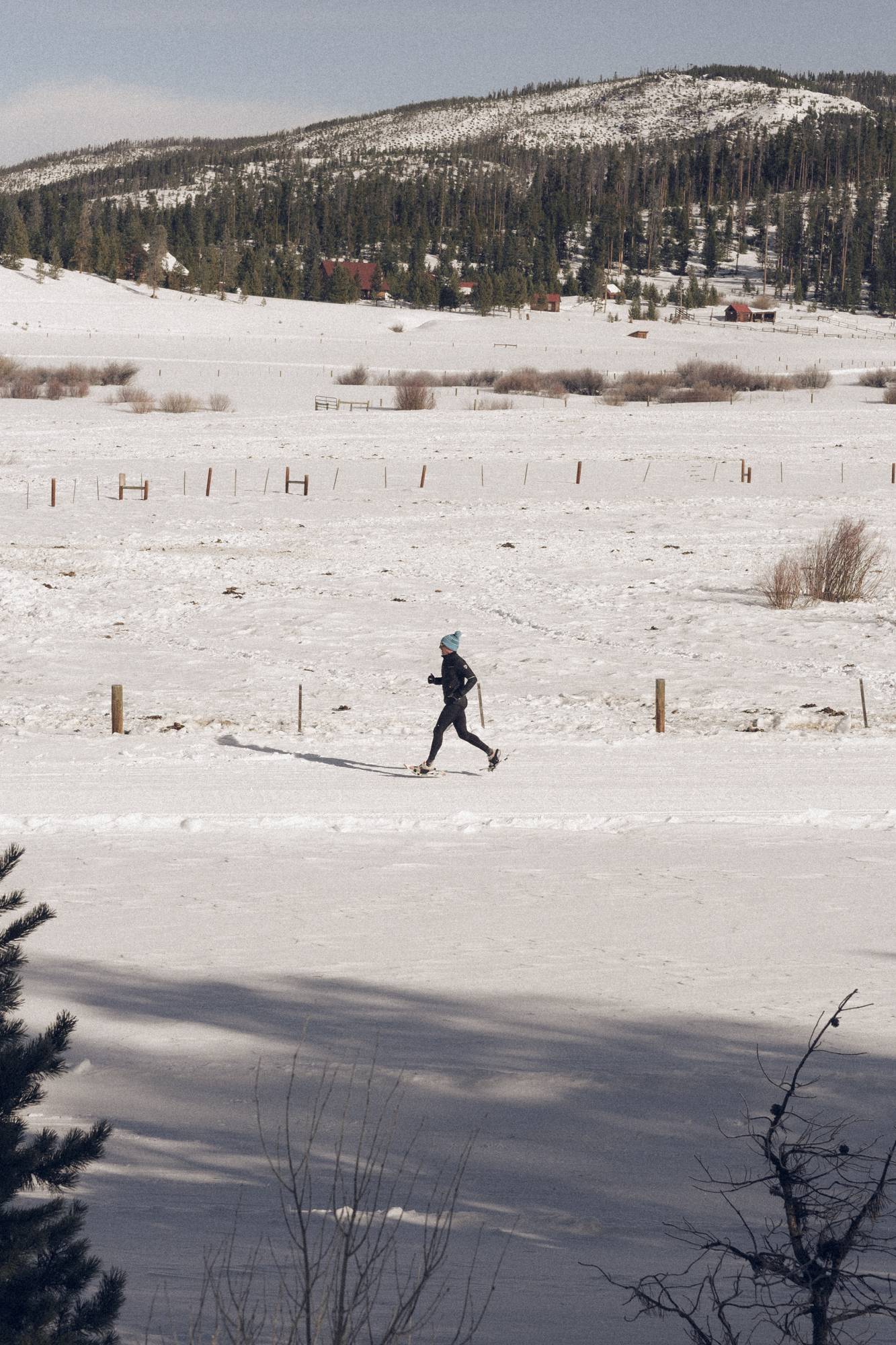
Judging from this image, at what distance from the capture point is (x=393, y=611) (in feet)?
90.1

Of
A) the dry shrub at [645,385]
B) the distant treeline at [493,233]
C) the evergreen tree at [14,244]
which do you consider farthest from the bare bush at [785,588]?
the evergreen tree at [14,244]

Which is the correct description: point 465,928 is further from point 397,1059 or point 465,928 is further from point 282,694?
point 282,694

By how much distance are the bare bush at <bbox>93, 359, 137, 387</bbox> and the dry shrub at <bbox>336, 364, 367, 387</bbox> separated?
38.6 ft

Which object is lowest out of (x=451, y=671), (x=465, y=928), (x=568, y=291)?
(x=465, y=928)

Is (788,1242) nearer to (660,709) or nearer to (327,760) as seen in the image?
(327,760)

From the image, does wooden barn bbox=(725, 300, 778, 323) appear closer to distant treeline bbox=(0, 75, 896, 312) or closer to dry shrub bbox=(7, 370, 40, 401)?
distant treeline bbox=(0, 75, 896, 312)

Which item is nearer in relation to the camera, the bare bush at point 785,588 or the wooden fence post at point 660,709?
the wooden fence post at point 660,709

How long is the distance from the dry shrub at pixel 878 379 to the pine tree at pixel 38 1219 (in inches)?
3061

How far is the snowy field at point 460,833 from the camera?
7234 mm

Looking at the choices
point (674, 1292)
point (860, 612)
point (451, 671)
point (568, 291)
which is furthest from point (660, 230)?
point (674, 1292)

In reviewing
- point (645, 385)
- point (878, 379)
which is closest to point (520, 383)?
point (645, 385)

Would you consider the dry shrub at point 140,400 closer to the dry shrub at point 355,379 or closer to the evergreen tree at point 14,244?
the dry shrub at point 355,379

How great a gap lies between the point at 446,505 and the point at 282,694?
61.6ft

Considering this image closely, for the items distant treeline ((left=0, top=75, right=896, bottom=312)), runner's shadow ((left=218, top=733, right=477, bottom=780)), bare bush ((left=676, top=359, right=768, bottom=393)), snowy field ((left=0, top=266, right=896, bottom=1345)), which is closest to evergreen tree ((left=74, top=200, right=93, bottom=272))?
distant treeline ((left=0, top=75, right=896, bottom=312))
